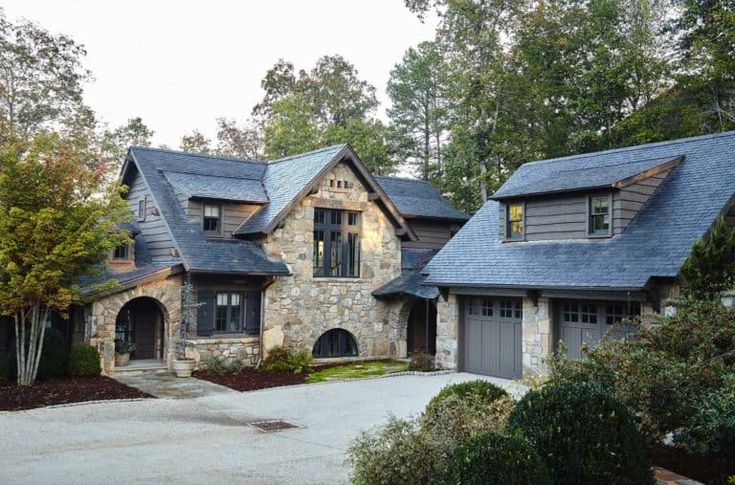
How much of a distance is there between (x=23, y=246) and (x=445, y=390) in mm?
10742

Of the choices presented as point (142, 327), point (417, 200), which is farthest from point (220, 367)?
point (417, 200)

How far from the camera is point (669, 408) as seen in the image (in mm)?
8438

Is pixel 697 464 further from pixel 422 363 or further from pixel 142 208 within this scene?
pixel 142 208

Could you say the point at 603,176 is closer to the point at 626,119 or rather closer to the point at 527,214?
the point at 527,214

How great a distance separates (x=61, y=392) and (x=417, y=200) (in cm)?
1625

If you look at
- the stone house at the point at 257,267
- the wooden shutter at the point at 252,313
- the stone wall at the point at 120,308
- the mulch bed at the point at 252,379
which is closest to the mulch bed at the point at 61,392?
the stone wall at the point at 120,308

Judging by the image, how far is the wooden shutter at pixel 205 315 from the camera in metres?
20.6

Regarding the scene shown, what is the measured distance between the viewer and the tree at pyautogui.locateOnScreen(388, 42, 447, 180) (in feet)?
150

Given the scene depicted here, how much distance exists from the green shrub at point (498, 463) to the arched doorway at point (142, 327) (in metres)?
16.6

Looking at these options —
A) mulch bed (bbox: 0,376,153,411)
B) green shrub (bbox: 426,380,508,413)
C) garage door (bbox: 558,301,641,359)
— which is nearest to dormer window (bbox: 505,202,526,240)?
garage door (bbox: 558,301,641,359)

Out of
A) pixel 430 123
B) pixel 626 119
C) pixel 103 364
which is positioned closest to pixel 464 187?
pixel 626 119

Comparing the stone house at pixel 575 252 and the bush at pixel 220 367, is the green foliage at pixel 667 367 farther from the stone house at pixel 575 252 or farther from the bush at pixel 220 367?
the bush at pixel 220 367

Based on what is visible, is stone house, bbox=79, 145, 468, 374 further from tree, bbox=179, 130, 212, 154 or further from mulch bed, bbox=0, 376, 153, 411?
tree, bbox=179, 130, 212, 154

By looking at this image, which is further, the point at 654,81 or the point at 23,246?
the point at 654,81
